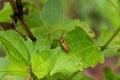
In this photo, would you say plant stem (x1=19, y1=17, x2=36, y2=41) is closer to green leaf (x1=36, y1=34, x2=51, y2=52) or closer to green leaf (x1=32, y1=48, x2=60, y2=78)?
green leaf (x1=36, y1=34, x2=51, y2=52)

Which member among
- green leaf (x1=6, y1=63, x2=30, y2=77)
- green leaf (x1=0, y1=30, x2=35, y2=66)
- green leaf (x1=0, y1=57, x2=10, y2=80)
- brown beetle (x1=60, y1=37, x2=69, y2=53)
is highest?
brown beetle (x1=60, y1=37, x2=69, y2=53)

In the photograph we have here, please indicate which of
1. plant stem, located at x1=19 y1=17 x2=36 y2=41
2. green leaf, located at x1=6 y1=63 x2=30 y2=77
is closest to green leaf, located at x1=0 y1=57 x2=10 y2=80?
green leaf, located at x1=6 y1=63 x2=30 y2=77


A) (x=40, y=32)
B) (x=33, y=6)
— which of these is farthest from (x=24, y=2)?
(x=40, y=32)

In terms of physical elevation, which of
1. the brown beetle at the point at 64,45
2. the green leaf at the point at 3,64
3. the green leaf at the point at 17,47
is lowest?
the green leaf at the point at 3,64

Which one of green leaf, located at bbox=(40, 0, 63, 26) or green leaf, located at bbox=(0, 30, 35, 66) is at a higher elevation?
green leaf, located at bbox=(40, 0, 63, 26)

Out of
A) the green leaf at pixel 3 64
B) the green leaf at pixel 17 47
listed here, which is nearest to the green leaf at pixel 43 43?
the green leaf at pixel 17 47

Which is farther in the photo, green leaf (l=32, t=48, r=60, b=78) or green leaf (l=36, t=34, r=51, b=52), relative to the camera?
green leaf (l=36, t=34, r=51, b=52)

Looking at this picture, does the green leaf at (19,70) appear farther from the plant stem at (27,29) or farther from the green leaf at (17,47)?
the plant stem at (27,29)
